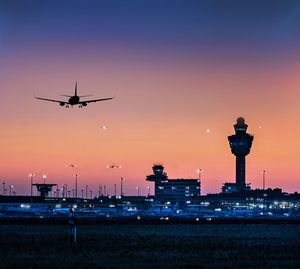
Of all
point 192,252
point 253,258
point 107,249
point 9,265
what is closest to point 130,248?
point 107,249

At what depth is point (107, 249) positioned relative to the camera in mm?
57188

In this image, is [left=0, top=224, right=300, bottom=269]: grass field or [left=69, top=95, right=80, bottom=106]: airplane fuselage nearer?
[left=0, top=224, right=300, bottom=269]: grass field

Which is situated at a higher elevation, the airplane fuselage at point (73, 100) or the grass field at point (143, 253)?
the airplane fuselage at point (73, 100)

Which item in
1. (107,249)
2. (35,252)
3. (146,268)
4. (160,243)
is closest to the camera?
(146,268)

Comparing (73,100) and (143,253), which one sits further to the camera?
(73,100)

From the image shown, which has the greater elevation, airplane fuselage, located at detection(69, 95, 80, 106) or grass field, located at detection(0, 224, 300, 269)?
airplane fuselage, located at detection(69, 95, 80, 106)

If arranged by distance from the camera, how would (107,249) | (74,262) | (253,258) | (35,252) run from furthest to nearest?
1. (107,249)
2. (35,252)
3. (253,258)
4. (74,262)

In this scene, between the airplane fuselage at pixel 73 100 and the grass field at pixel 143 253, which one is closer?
the grass field at pixel 143 253

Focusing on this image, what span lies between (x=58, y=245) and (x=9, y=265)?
16694 mm

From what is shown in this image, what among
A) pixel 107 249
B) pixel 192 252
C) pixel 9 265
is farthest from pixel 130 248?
pixel 9 265

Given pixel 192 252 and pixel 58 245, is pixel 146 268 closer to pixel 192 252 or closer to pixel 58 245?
pixel 192 252

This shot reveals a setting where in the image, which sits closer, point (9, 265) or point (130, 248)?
point (9, 265)

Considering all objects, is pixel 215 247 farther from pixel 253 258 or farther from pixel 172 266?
pixel 172 266

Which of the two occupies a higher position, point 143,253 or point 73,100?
point 73,100
